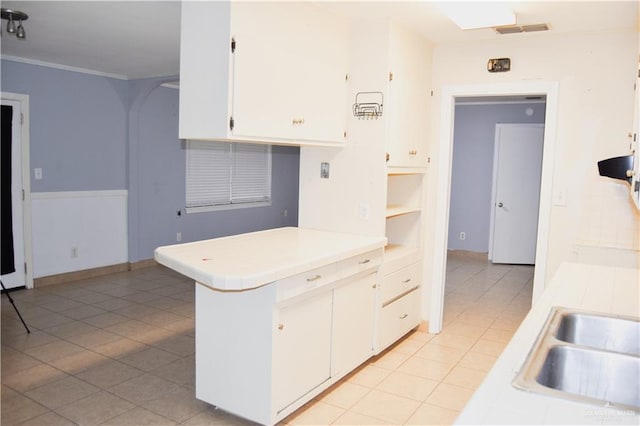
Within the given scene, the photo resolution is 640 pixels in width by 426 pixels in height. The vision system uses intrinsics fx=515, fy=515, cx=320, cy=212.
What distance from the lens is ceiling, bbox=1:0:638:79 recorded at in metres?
3.17

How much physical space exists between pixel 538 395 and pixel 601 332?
0.87 metres

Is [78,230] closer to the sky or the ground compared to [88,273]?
closer to the sky

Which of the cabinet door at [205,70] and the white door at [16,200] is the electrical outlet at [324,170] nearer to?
the cabinet door at [205,70]

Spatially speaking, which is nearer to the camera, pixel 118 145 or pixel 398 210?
pixel 398 210

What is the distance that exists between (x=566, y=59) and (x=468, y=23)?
1.02m

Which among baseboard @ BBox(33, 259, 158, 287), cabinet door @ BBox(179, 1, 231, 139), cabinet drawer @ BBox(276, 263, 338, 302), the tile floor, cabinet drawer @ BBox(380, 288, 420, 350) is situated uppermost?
cabinet door @ BBox(179, 1, 231, 139)

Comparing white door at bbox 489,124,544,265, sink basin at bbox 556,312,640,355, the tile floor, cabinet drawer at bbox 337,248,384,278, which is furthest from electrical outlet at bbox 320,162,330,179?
white door at bbox 489,124,544,265

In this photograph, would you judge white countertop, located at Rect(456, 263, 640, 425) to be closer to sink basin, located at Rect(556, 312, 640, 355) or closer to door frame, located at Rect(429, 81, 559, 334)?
sink basin, located at Rect(556, 312, 640, 355)

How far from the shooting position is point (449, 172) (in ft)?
13.8

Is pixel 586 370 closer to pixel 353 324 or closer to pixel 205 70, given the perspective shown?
pixel 353 324

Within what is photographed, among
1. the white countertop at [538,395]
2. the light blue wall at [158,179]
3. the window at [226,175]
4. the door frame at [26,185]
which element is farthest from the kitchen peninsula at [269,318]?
the window at [226,175]

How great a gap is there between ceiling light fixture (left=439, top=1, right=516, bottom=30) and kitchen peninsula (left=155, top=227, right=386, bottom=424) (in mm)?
1520

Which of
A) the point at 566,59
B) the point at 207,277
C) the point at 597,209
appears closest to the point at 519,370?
the point at 207,277

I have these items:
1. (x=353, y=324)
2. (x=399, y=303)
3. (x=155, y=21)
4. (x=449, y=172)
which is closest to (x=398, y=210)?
(x=449, y=172)
